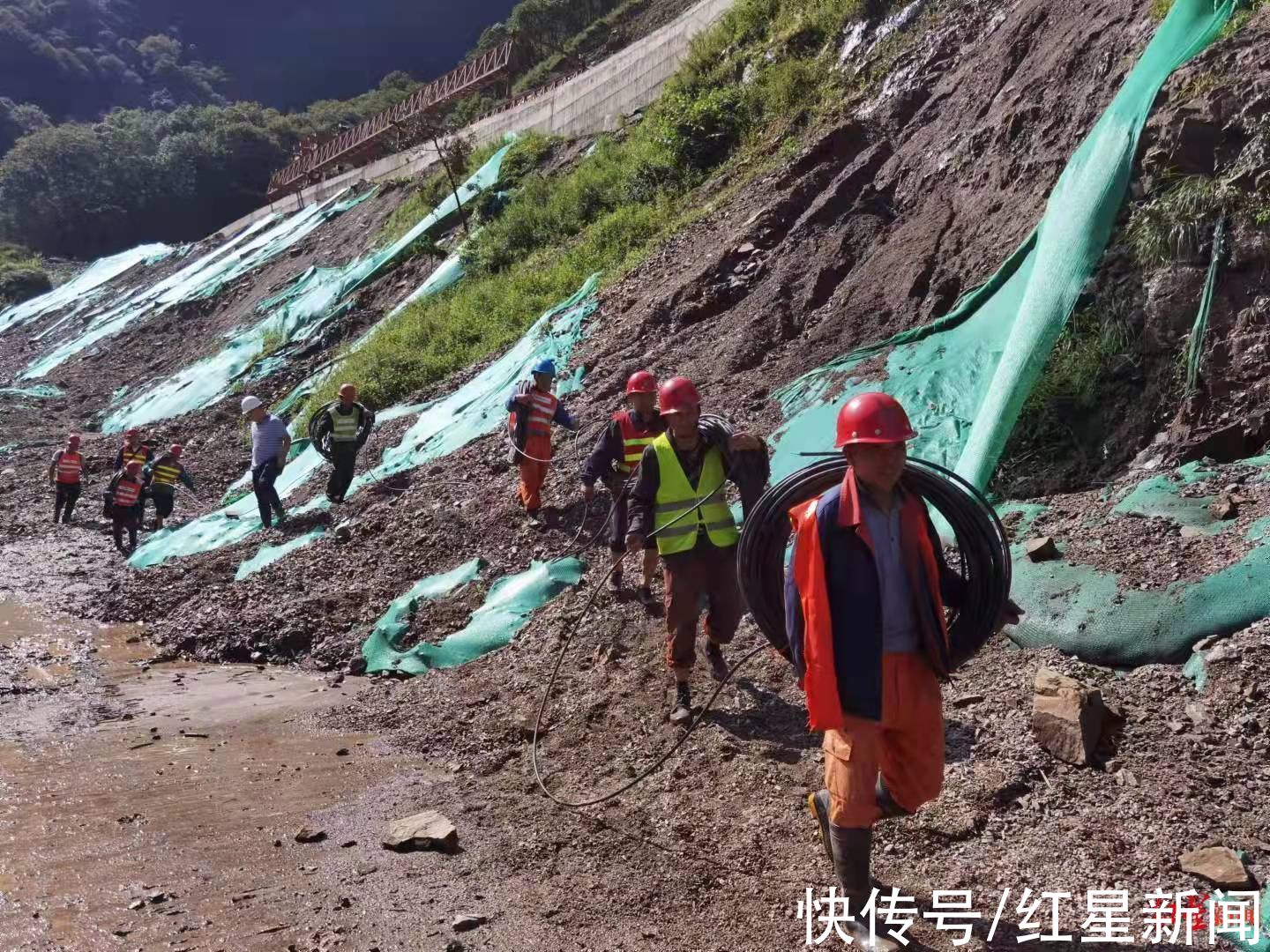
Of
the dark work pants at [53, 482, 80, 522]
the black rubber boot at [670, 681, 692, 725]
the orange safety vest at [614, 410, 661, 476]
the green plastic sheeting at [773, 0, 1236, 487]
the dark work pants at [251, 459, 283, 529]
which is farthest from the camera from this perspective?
the dark work pants at [53, 482, 80, 522]

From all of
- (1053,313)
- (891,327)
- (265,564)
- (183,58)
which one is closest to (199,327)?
(265,564)

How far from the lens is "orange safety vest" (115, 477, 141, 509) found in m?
11.0

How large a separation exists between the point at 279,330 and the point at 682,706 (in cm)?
1701

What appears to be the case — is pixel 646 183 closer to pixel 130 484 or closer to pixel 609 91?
pixel 609 91

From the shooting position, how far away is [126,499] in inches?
438

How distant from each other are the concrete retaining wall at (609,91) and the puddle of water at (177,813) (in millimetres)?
14836

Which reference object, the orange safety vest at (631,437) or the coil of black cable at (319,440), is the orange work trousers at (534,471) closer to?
the orange safety vest at (631,437)

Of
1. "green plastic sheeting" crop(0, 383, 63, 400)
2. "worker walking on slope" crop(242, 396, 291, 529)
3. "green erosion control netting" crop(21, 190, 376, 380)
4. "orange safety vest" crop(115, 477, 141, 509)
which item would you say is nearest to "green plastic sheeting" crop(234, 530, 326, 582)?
"worker walking on slope" crop(242, 396, 291, 529)

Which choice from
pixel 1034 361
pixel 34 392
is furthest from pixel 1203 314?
pixel 34 392

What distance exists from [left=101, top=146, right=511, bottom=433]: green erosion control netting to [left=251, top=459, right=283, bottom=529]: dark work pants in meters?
8.71

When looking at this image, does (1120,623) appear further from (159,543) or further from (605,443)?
(159,543)

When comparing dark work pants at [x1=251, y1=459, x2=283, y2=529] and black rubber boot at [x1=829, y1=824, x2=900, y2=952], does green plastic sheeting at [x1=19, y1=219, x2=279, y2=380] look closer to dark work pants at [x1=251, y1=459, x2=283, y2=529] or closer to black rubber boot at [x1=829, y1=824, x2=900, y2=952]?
dark work pants at [x1=251, y1=459, x2=283, y2=529]

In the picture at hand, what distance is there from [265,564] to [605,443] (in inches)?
162

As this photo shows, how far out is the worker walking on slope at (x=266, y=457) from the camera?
9938 mm
